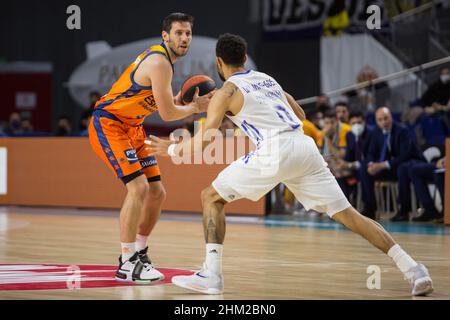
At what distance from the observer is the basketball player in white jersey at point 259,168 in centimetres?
645

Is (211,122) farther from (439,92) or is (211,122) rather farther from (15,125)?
(15,125)

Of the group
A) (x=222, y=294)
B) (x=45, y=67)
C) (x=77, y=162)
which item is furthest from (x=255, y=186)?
(x=45, y=67)

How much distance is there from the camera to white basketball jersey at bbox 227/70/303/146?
6.55 m

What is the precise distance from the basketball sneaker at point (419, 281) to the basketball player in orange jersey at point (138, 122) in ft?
6.44

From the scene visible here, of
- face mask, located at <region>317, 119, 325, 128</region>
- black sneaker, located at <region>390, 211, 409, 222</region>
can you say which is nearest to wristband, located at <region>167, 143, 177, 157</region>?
black sneaker, located at <region>390, 211, 409, 222</region>

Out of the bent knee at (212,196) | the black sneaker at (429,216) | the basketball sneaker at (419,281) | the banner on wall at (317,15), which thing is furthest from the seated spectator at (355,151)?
the bent knee at (212,196)

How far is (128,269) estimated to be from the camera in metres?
7.21

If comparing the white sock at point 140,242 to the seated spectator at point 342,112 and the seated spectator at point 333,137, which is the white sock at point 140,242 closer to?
the seated spectator at point 333,137

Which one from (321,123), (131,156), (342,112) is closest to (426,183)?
(342,112)

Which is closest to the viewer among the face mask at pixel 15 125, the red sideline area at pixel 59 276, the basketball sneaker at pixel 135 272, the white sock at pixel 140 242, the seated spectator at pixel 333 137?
the red sideline area at pixel 59 276

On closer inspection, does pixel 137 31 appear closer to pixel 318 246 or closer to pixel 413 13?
pixel 413 13

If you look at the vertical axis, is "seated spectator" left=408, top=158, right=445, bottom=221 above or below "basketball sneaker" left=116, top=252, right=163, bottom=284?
above

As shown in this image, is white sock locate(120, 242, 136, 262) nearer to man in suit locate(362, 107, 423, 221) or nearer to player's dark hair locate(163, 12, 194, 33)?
player's dark hair locate(163, 12, 194, 33)

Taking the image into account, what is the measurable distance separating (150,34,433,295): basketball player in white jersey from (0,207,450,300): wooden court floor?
248mm
